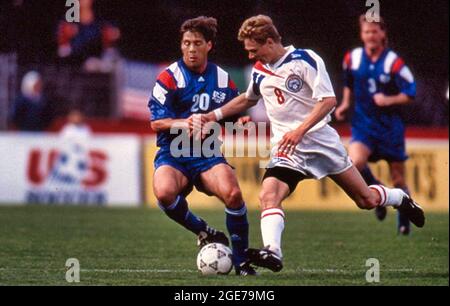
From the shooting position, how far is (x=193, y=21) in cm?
843

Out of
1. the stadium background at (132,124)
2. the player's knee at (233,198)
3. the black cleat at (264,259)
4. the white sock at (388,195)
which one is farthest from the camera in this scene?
the stadium background at (132,124)

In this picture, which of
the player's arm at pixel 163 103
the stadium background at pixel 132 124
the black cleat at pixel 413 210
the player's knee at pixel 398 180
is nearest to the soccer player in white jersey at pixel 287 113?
the player's arm at pixel 163 103

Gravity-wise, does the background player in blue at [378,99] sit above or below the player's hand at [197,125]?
above

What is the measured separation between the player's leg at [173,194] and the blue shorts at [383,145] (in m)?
4.34

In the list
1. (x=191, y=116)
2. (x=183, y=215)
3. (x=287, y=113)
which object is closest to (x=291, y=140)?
(x=287, y=113)

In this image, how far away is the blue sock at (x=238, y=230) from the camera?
8.30m

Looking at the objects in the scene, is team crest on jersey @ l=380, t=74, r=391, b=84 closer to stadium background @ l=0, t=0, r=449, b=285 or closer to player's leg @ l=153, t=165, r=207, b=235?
stadium background @ l=0, t=0, r=449, b=285

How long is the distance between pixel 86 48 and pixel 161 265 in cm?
984

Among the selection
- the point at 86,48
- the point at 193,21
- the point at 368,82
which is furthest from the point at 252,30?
the point at 86,48

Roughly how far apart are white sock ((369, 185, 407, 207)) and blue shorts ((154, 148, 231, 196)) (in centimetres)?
129

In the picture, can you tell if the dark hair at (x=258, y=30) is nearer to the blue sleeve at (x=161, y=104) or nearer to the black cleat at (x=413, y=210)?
the blue sleeve at (x=161, y=104)

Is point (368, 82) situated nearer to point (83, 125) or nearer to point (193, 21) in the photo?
point (193, 21)

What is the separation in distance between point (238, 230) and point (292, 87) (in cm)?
118
